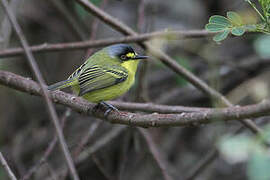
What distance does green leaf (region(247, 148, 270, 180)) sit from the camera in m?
0.85

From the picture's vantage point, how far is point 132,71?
379cm

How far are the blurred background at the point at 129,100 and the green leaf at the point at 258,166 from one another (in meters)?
3.87

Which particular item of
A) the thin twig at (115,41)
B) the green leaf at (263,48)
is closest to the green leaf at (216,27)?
the green leaf at (263,48)


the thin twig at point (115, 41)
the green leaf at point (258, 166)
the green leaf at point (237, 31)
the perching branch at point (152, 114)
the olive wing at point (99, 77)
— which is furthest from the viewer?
→ the thin twig at point (115, 41)

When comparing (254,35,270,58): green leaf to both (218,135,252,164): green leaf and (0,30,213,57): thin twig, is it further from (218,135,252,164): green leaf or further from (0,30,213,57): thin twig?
(0,30,213,57): thin twig

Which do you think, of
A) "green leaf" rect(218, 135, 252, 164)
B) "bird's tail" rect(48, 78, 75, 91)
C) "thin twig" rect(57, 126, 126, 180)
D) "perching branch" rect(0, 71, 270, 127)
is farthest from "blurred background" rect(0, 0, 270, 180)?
"green leaf" rect(218, 135, 252, 164)

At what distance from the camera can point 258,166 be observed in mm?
866

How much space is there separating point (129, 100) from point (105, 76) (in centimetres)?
187

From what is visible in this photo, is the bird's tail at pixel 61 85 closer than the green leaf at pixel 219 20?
No

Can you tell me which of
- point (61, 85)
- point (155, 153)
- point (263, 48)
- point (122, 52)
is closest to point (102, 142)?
point (155, 153)

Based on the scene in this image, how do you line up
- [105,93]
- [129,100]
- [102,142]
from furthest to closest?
[129,100] < [102,142] < [105,93]

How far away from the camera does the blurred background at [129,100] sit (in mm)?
5199

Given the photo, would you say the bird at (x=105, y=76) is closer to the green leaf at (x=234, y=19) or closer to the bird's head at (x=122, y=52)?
the bird's head at (x=122, y=52)

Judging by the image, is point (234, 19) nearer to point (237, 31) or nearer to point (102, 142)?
point (237, 31)
